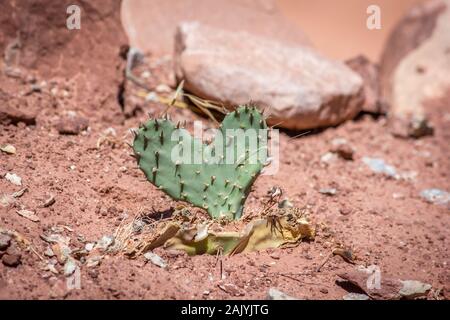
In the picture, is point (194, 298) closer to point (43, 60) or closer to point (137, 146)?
point (137, 146)

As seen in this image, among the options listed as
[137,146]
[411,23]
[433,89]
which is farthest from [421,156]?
[137,146]

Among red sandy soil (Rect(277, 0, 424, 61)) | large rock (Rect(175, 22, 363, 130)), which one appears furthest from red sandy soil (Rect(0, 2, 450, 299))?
red sandy soil (Rect(277, 0, 424, 61))

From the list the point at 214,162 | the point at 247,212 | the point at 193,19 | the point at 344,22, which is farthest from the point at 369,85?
the point at 344,22

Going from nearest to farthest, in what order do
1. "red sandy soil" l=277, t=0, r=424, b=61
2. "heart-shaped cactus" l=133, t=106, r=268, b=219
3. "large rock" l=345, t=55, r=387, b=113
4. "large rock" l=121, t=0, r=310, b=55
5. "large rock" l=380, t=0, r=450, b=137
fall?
"heart-shaped cactus" l=133, t=106, r=268, b=219
"large rock" l=345, t=55, r=387, b=113
"large rock" l=121, t=0, r=310, b=55
"large rock" l=380, t=0, r=450, b=137
"red sandy soil" l=277, t=0, r=424, b=61

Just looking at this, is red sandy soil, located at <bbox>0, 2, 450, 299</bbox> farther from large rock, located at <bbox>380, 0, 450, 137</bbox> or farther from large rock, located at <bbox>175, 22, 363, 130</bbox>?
large rock, located at <bbox>380, 0, 450, 137</bbox>

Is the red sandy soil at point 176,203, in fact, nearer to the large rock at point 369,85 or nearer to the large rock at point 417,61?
the large rock at point 369,85

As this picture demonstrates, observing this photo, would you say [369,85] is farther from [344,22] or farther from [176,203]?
[344,22]

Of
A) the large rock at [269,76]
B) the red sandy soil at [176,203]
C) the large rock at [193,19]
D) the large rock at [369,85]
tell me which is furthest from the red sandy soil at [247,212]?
the large rock at [193,19]

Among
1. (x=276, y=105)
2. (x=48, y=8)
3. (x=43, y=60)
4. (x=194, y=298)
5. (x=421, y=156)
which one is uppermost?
(x=48, y=8)
